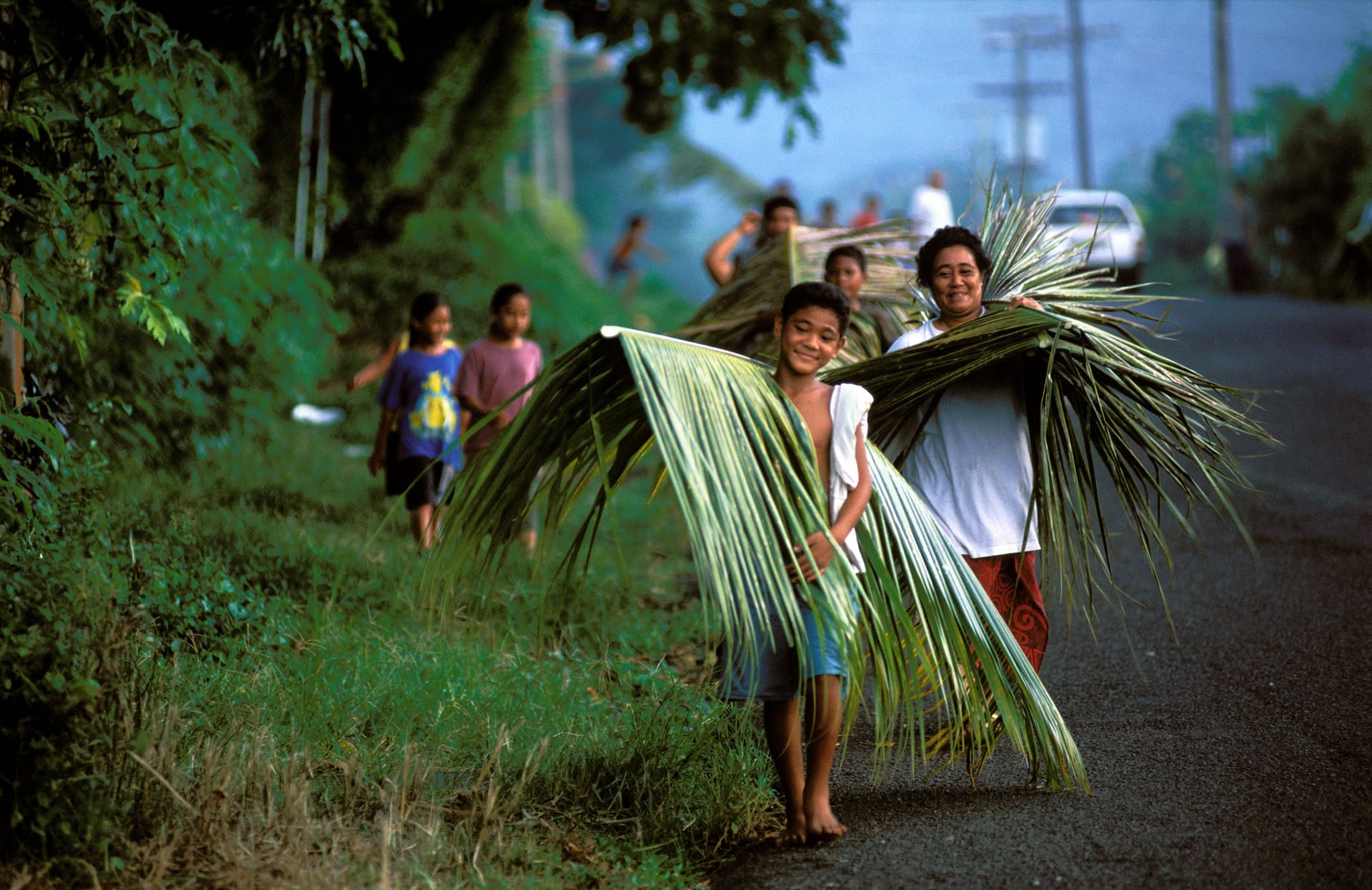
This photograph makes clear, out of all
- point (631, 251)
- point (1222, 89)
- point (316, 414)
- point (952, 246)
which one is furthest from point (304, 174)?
point (1222, 89)

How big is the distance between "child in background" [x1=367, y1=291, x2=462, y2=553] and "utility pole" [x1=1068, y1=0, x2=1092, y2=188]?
1474 inches

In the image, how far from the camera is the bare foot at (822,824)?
4.09 m

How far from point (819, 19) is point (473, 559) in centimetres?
614

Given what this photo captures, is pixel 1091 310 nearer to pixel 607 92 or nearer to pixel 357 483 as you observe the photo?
pixel 357 483

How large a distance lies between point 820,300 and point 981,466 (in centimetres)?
105

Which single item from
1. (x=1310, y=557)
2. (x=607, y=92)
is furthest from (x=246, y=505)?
(x=607, y=92)

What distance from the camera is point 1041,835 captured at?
4.10m

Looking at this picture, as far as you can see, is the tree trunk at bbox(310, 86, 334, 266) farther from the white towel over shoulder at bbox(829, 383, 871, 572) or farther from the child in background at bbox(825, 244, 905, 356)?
the white towel over shoulder at bbox(829, 383, 871, 572)

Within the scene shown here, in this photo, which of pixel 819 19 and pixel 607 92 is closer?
pixel 819 19

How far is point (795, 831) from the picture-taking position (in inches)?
162

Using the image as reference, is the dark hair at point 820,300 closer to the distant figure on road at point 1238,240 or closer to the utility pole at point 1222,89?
the distant figure on road at point 1238,240

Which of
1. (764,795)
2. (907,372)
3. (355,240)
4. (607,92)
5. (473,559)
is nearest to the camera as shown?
(473,559)

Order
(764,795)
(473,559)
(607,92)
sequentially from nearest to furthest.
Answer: (473,559) < (764,795) < (607,92)

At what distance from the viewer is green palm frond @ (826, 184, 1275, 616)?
4.52 meters
